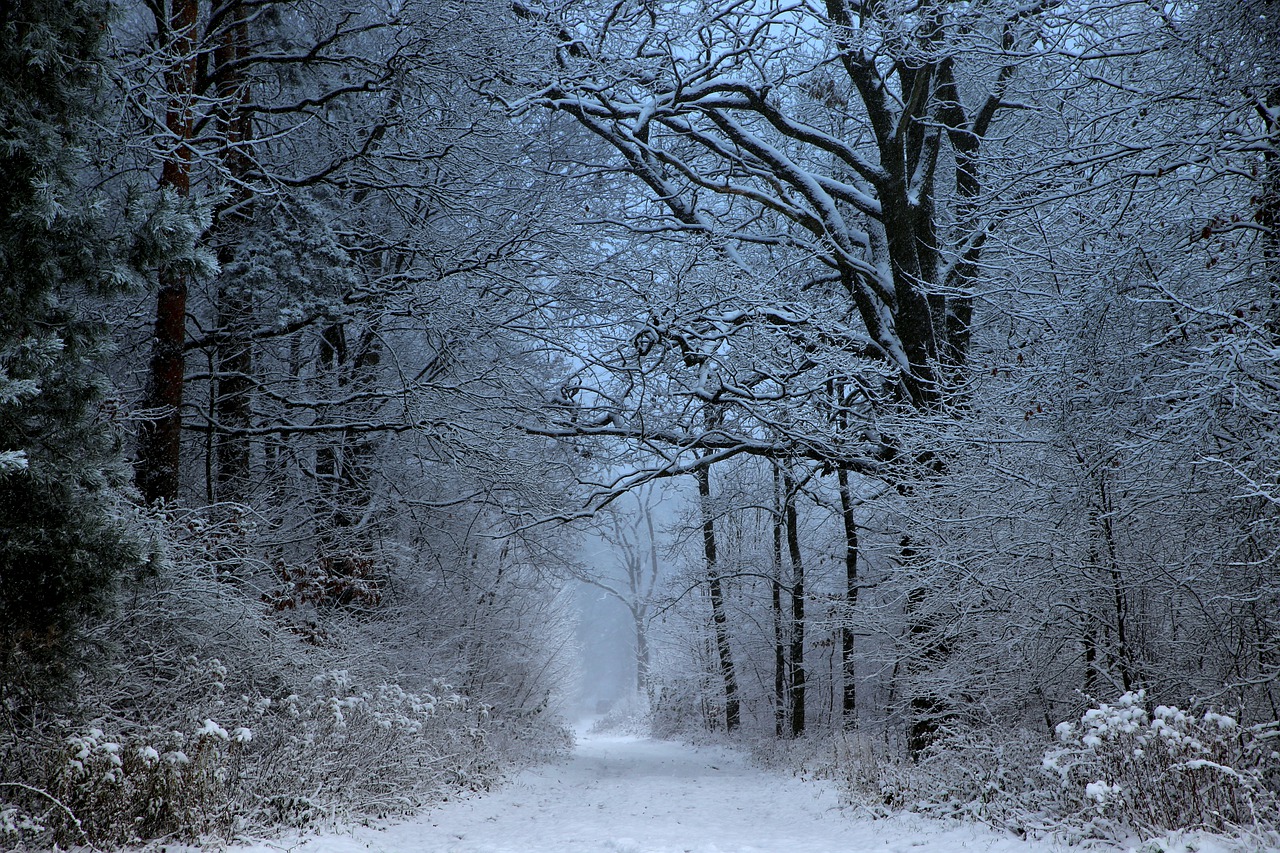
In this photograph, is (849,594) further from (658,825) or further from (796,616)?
(658,825)

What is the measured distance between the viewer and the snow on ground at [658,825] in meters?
6.14

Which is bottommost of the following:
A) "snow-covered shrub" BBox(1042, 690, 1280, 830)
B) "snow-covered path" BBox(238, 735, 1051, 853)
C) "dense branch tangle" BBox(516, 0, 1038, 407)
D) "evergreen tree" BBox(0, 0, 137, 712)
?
"snow-covered path" BBox(238, 735, 1051, 853)

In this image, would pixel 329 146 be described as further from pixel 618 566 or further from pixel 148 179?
pixel 618 566

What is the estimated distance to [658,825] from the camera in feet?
25.8

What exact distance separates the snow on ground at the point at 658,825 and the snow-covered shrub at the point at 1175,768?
499mm

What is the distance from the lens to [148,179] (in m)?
9.93

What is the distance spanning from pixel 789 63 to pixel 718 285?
281cm

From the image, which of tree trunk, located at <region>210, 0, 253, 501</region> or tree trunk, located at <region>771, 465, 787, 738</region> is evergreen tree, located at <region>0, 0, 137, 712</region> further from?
tree trunk, located at <region>771, 465, 787, 738</region>

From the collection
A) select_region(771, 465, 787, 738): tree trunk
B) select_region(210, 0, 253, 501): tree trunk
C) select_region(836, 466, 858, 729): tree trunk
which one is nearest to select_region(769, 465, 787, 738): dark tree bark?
select_region(771, 465, 787, 738): tree trunk

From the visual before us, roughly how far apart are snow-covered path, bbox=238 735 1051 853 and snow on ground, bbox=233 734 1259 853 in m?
0.01

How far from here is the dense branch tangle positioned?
902 cm

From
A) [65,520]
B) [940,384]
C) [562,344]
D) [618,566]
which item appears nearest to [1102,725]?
[940,384]

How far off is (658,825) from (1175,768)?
4.59 meters

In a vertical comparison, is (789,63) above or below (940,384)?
above
